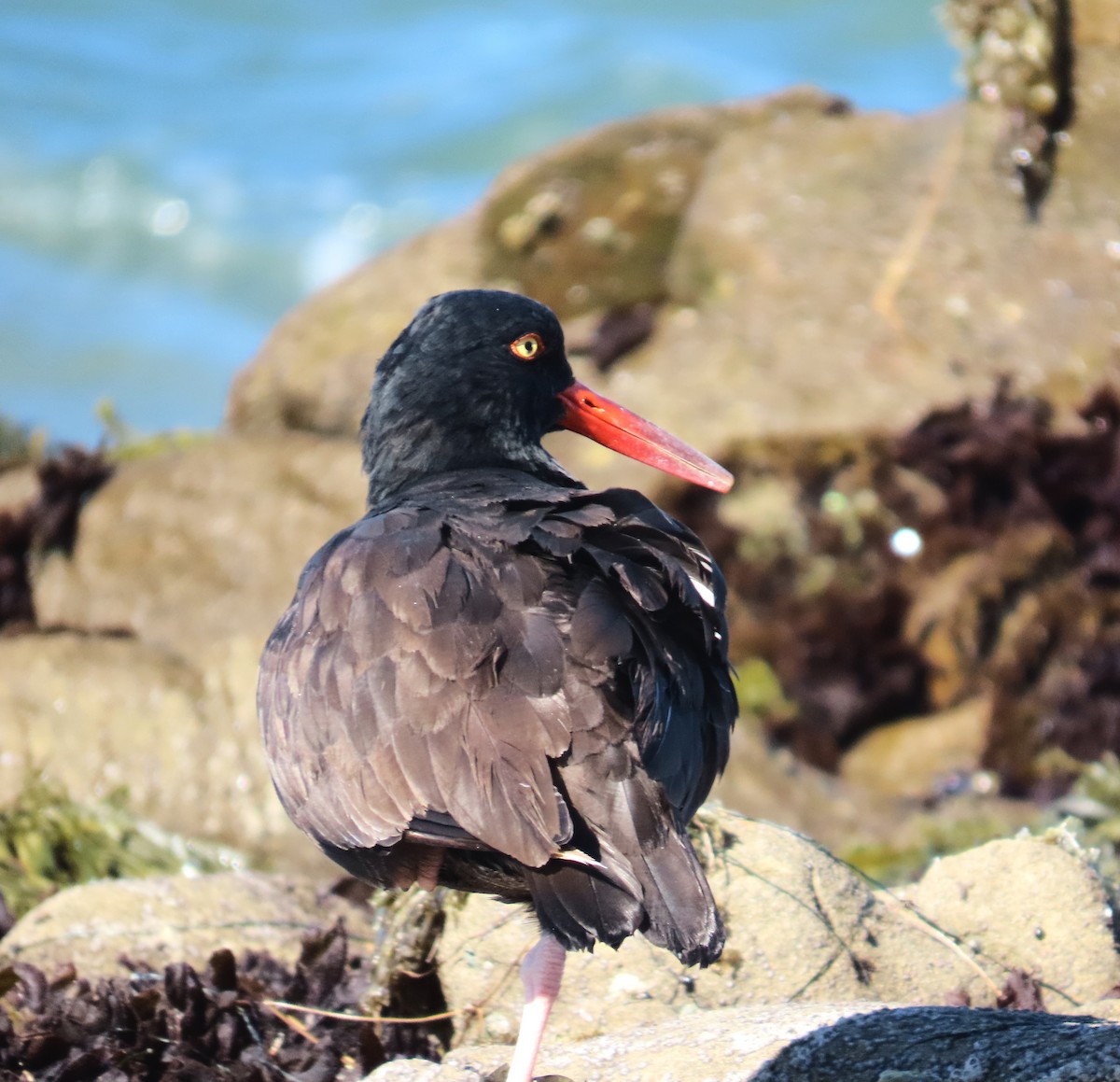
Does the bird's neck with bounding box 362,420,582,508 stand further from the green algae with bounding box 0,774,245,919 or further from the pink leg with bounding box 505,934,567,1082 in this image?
the green algae with bounding box 0,774,245,919

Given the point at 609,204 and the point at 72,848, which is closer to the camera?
the point at 72,848

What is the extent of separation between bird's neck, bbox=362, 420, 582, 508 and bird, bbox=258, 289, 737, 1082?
0.50 m

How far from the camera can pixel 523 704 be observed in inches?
126

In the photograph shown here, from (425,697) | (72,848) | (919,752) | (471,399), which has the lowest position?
(919,752)

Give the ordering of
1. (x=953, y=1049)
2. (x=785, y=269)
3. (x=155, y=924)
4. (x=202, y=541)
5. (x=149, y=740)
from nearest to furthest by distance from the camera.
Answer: (x=953, y=1049), (x=155, y=924), (x=149, y=740), (x=202, y=541), (x=785, y=269)

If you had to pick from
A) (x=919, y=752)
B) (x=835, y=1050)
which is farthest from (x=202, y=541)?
(x=835, y=1050)

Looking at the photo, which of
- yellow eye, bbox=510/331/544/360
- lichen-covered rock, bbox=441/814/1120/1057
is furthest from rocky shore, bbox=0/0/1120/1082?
yellow eye, bbox=510/331/544/360

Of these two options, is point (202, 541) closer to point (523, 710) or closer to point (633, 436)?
point (633, 436)

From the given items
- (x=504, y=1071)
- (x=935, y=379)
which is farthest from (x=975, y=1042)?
(x=935, y=379)

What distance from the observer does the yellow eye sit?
14.8 ft

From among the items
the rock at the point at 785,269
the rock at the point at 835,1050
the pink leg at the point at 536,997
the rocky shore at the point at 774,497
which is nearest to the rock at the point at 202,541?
the rocky shore at the point at 774,497

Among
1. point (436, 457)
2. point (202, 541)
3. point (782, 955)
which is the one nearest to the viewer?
point (782, 955)

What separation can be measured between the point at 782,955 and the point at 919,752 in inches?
143

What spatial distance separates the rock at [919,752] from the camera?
7547 millimetres
